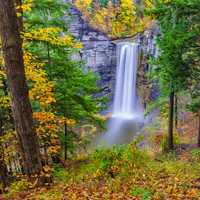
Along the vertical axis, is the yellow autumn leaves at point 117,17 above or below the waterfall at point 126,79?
above

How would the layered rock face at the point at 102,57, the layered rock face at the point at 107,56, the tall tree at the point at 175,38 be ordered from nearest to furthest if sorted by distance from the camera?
the tall tree at the point at 175,38 → the layered rock face at the point at 107,56 → the layered rock face at the point at 102,57

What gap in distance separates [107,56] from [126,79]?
12.4 feet

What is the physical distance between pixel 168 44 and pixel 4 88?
250 inches

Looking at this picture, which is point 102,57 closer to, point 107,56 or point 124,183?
point 107,56

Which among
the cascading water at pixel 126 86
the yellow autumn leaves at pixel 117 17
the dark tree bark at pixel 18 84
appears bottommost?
the cascading water at pixel 126 86

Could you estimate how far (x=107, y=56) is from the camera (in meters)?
40.8

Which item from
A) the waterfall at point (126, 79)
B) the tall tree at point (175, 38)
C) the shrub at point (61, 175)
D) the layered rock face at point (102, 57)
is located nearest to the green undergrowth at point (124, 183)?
the shrub at point (61, 175)

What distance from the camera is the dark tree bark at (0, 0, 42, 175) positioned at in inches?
206

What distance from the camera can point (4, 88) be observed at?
32.8 feet

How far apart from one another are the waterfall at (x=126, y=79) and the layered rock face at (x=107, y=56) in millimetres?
728

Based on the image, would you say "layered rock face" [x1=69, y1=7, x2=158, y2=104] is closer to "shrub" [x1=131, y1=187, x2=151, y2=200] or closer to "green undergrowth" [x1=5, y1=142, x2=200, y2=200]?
"green undergrowth" [x1=5, y1=142, x2=200, y2=200]

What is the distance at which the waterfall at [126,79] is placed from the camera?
3850 centimetres

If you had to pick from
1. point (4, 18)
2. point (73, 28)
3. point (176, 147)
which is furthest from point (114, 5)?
A: point (4, 18)

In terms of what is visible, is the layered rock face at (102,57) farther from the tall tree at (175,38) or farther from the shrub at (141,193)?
the shrub at (141,193)
